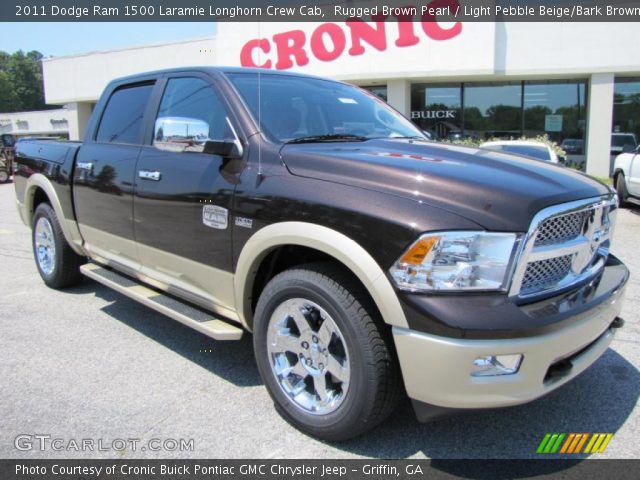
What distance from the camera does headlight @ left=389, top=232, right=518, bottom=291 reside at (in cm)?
222

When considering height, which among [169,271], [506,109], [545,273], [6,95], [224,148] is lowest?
[169,271]

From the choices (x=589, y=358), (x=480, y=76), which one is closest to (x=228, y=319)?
(x=589, y=358)

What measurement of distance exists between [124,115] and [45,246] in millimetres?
2016

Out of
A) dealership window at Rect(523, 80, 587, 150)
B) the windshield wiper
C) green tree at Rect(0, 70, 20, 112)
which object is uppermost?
green tree at Rect(0, 70, 20, 112)

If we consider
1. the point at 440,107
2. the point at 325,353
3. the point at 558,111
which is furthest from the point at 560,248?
the point at 558,111

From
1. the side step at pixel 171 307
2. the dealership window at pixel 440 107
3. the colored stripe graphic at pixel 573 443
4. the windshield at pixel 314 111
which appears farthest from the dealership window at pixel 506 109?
the colored stripe graphic at pixel 573 443

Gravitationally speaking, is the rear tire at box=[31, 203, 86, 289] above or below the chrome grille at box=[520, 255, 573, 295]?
below

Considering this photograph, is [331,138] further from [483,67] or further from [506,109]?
[506,109]

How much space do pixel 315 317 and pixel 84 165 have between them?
289 cm

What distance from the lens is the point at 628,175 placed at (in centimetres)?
1033

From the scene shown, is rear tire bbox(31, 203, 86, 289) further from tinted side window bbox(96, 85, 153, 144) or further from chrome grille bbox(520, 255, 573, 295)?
chrome grille bbox(520, 255, 573, 295)

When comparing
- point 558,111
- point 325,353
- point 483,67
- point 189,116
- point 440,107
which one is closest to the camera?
point 325,353

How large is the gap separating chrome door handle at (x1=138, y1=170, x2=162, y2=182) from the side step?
2.73 ft

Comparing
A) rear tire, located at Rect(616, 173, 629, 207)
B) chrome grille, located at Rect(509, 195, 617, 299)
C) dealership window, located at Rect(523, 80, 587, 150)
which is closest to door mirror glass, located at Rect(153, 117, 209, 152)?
chrome grille, located at Rect(509, 195, 617, 299)
